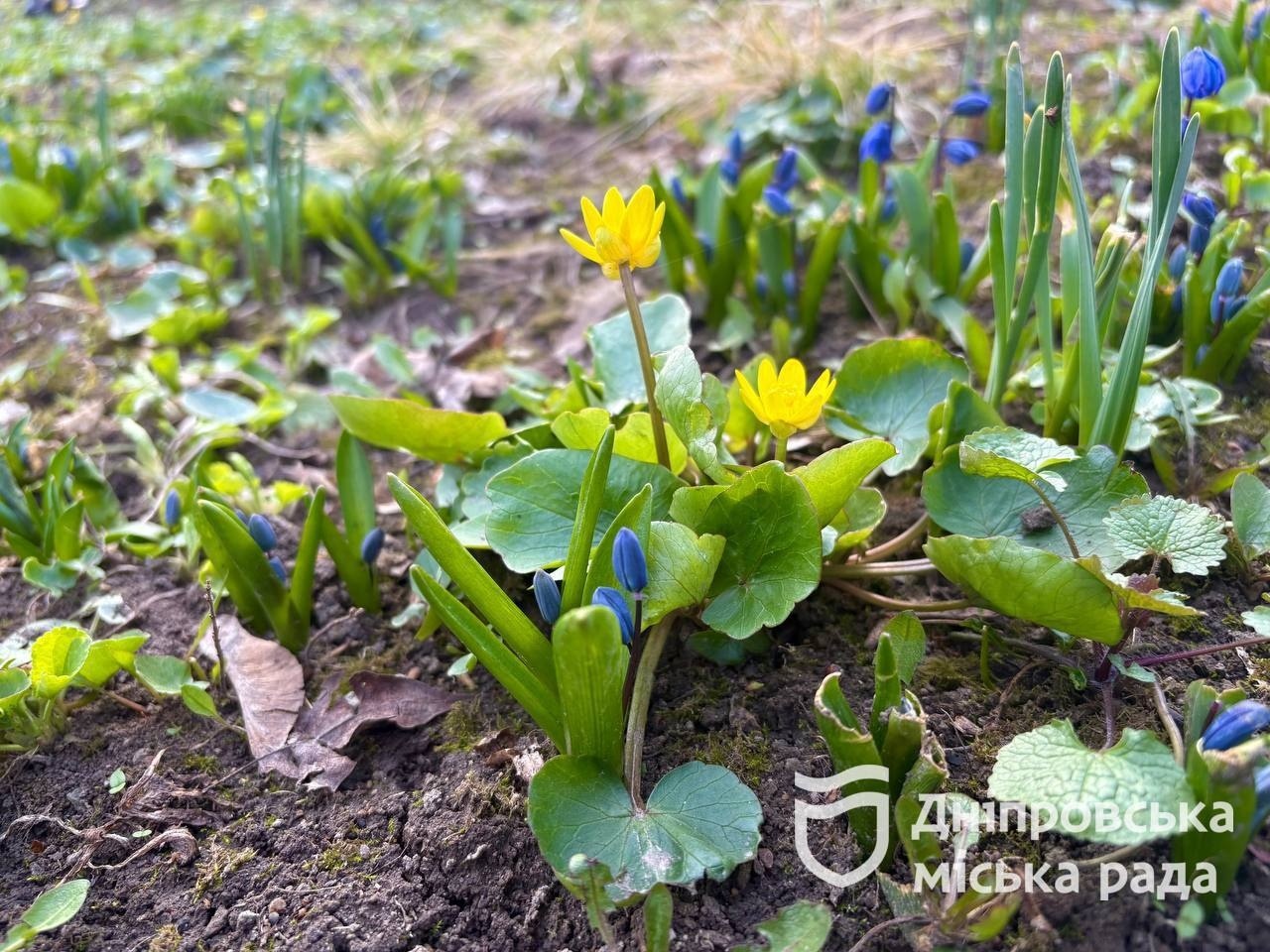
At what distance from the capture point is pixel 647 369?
1533mm

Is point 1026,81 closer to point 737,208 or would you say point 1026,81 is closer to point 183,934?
point 737,208

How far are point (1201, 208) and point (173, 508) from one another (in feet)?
6.79

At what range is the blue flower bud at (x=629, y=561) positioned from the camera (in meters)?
1.25

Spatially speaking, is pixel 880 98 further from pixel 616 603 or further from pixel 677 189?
pixel 616 603

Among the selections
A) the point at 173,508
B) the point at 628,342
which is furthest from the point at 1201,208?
the point at 173,508

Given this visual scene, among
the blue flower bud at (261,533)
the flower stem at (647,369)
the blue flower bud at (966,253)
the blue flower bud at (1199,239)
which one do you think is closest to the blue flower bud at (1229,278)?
the blue flower bud at (1199,239)

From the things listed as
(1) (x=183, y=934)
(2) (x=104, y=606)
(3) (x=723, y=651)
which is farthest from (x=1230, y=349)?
(2) (x=104, y=606)

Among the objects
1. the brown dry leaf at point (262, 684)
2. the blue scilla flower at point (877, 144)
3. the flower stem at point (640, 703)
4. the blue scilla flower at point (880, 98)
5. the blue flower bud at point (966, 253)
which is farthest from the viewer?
the blue scilla flower at point (880, 98)

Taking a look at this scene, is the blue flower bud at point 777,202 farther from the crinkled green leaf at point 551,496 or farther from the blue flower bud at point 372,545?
the blue flower bud at point 372,545

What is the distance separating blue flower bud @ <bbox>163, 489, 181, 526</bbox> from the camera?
1.98 metres

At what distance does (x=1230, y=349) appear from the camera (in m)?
1.83

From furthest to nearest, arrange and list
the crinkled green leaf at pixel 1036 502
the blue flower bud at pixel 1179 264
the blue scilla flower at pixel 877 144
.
Result: the blue scilla flower at pixel 877 144 < the blue flower bud at pixel 1179 264 < the crinkled green leaf at pixel 1036 502

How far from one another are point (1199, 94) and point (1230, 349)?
1.57 feet

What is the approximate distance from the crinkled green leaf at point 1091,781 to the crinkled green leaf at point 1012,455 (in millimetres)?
368
